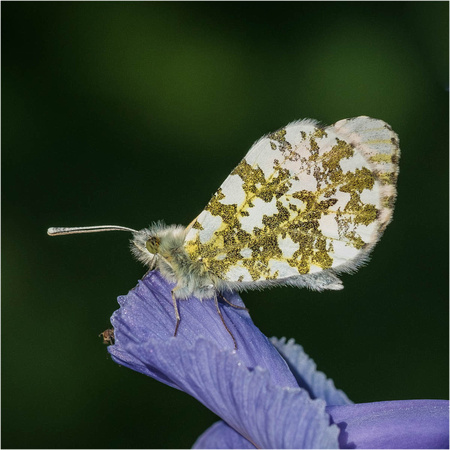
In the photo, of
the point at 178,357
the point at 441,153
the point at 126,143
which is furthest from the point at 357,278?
the point at 178,357

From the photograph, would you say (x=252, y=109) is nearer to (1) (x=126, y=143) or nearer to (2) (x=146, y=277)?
(1) (x=126, y=143)

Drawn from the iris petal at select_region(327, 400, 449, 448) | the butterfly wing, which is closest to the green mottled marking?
the butterfly wing

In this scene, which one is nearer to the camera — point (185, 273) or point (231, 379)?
point (231, 379)

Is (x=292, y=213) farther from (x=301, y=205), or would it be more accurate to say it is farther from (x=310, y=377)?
(x=310, y=377)

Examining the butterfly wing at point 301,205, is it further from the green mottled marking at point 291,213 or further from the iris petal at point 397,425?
the iris petal at point 397,425

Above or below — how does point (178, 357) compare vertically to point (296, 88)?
below

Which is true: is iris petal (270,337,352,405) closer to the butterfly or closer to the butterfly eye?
the butterfly

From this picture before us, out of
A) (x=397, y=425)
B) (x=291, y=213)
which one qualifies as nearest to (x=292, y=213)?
(x=291, y=213)
